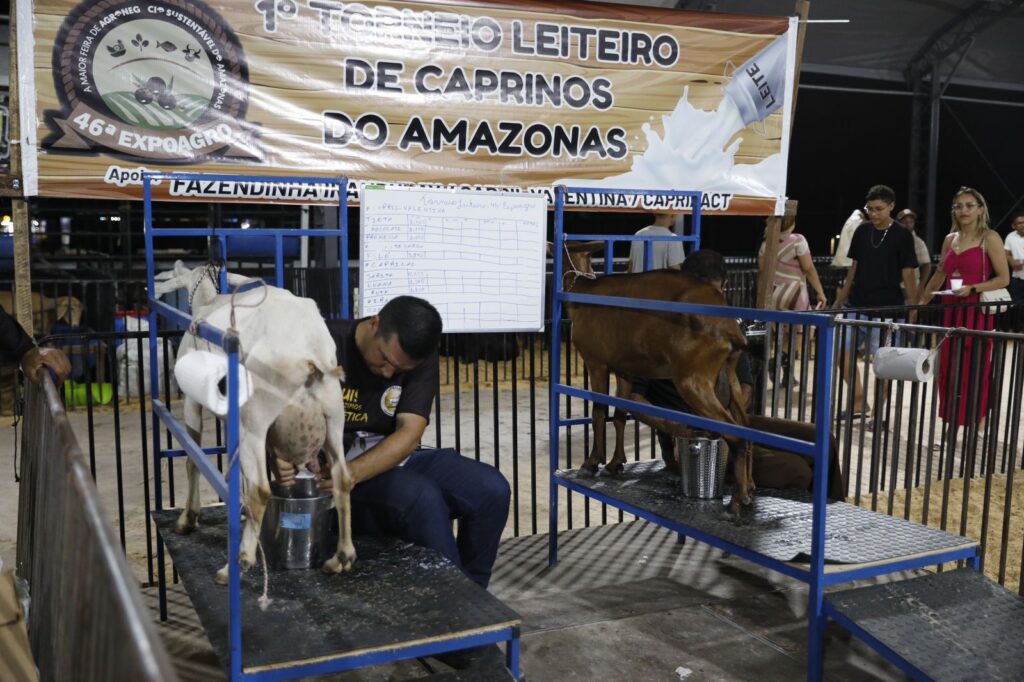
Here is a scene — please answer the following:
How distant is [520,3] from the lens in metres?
5.05

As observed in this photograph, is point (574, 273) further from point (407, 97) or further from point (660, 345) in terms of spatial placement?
point (407, 97)

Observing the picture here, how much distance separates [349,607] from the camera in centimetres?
289

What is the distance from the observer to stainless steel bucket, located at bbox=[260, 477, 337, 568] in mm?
3186

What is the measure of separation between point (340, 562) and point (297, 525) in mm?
199

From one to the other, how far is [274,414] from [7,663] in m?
0.99

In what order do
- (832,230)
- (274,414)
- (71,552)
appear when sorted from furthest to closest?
(832,230)
(274,414)
(71,552)

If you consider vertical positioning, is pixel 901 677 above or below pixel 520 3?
below

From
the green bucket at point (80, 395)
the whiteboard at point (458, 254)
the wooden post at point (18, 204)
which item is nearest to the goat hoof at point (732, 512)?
the whiteboard at point (458, 254)

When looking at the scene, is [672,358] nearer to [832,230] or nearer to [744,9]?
[744,9]

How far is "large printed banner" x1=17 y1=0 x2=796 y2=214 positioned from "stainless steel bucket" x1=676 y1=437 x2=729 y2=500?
170 cm

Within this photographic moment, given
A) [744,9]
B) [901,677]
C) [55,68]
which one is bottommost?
[901,677]

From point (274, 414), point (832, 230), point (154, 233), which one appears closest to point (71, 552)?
point (274, 414)

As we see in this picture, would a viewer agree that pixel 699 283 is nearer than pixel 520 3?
Yes

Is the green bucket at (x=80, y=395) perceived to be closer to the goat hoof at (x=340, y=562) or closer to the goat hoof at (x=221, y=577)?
the goat hoof at (x=221, y=577)
